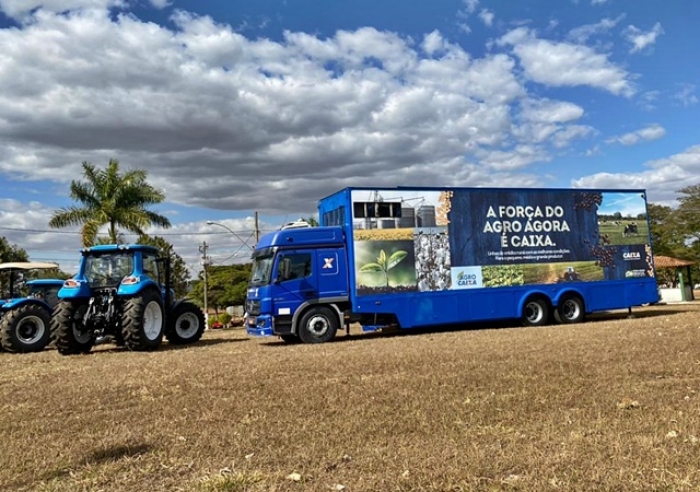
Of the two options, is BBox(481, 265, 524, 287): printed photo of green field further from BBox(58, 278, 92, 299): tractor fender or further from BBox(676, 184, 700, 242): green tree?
BBox(676, 184, 700, 242): green tree

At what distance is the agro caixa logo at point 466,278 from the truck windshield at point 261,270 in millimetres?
4824

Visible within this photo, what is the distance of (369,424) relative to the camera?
579 centimetres

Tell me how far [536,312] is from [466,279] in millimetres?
2626

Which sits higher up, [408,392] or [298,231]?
[298,231]

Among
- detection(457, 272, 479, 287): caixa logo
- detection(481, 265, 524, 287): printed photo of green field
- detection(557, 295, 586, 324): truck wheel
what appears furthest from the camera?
detection(557, 295, 586, 324): truck wheel

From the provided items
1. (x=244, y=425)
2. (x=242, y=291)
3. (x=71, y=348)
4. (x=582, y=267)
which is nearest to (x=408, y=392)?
(x=244, y=425)

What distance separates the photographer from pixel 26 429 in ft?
19.8

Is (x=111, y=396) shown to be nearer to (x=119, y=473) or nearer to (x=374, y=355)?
(x=119, y=473)

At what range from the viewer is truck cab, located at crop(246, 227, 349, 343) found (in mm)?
14867

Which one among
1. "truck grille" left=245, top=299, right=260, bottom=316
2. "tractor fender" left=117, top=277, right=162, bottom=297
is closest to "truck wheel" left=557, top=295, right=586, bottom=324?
"truck grille" left=245, top=299, right=260, bottom=316

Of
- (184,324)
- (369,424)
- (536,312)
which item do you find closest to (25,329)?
(184,324)

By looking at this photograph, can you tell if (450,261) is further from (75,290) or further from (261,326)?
(75,290)

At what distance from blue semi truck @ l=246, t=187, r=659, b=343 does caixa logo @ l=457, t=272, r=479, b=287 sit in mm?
27

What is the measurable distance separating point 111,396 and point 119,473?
3339mm
